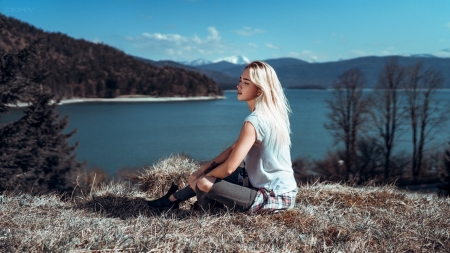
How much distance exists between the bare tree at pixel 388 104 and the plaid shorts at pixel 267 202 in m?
28.3

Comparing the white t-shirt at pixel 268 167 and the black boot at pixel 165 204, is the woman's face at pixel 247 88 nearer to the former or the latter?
the white t-shirt at pixel 268 167

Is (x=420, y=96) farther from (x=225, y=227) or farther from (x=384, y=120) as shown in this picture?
(x=225, y=227)

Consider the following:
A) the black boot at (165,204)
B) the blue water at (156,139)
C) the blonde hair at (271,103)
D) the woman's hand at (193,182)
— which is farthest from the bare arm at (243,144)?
the blue water at (156,139)

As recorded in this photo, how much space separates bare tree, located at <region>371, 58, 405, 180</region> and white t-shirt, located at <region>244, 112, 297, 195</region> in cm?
2835

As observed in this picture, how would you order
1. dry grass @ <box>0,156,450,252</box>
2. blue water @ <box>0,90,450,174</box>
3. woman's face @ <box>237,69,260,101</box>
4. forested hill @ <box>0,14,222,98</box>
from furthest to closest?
forested hill @ <box>0,14,222,98</box>
blue water @ <box>0,90,450,174</box>
woman's face @ <box>237,69,260,101</box>
dry grass @ <box>0,156,450,252</box>

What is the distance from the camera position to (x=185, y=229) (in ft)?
8.96

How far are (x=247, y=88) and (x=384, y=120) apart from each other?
30553 millimetres

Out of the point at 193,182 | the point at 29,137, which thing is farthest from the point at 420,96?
the point at 193,182

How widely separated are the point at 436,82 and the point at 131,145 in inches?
988

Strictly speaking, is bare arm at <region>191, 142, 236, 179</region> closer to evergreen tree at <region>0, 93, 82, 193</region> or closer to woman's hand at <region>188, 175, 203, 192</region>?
woman's hand at <region>188, 175, 203, 192</region>

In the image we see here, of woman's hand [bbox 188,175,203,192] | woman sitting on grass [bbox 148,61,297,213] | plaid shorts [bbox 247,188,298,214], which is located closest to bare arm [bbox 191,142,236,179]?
woman's hand [bbox 188,175,203,192]

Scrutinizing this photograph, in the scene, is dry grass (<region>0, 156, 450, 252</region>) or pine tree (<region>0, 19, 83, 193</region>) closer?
dry grass (<region>0, 156, 450, 252</region>)

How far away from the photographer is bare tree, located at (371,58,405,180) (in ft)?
98.3

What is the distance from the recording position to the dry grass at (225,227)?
2.35m
